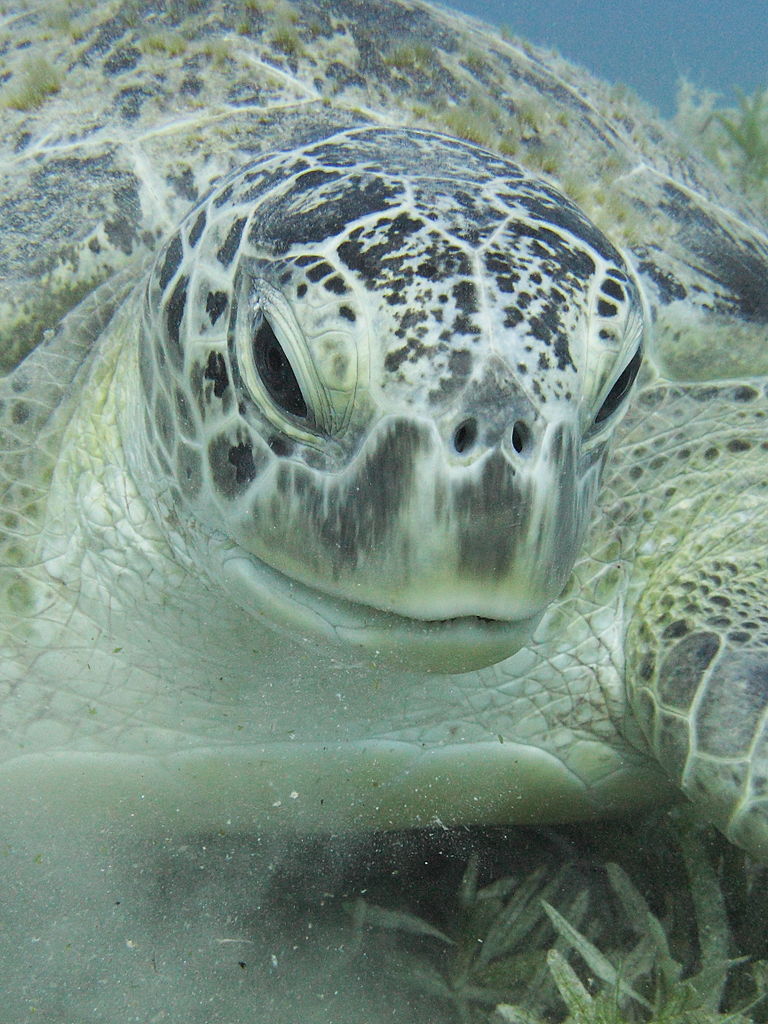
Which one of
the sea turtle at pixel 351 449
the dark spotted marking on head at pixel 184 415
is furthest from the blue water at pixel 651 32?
the dark spotted marking on head at pixel 184 415

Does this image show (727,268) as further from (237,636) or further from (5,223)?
(5,223)

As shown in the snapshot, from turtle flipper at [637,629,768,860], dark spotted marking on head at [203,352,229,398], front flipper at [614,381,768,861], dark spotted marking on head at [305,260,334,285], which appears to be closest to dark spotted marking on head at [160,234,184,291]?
dark spotted marking on head at [203,352,229,398]

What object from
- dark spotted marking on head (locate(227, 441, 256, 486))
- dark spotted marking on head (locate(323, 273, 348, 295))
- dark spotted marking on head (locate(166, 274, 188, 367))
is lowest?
dark spotted marking on head (locate(227, 441, 256, 486))

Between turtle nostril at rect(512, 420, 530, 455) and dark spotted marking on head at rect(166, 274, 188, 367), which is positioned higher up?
dark spotted marking on head at rect(166, 274, 188, 367)

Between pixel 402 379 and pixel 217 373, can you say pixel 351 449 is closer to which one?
pixel 402 379

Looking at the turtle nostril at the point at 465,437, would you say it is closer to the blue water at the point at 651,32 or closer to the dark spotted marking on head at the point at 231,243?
the dark spotted marking on head at the point at 231,243

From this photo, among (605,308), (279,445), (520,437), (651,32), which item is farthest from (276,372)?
(651,32)

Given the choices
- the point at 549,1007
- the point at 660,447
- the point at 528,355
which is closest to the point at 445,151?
the point at 528,355

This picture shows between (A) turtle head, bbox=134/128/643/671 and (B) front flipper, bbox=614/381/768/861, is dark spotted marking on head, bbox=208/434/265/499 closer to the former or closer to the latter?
(A) turtle head, bbox=134/128/643/671

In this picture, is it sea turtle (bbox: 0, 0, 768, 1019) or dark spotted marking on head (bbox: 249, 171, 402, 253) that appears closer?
sea turtle (bbox: 0, 0, 768, 1019)
